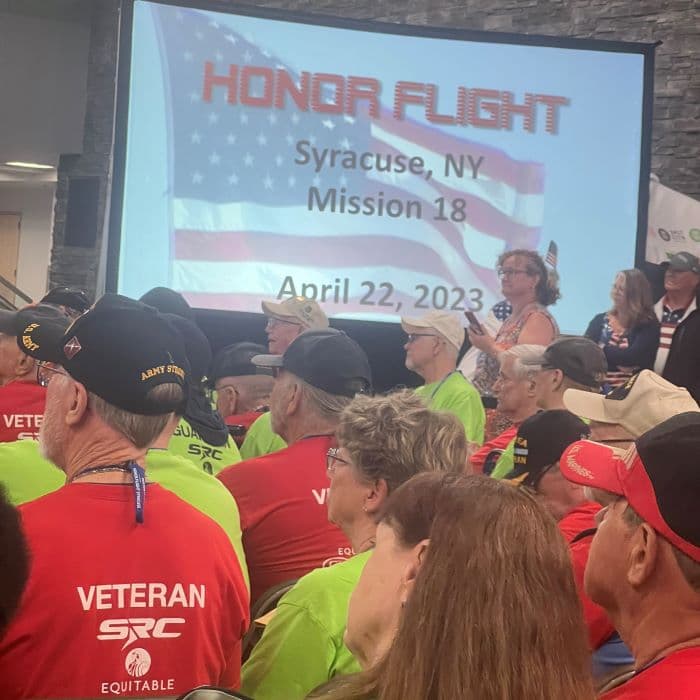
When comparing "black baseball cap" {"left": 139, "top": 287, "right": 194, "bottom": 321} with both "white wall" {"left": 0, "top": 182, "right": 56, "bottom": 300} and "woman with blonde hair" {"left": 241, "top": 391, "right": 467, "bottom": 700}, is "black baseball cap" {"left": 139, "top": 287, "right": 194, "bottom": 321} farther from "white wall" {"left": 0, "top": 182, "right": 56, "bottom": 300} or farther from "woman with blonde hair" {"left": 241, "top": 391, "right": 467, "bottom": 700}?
"white wall" {"left": 0, "top": 182, "right": 56, "bottom": 300}

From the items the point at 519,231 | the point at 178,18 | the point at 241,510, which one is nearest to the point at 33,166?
the point at 178,18

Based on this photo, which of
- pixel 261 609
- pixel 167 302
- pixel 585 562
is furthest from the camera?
pixel 167 302

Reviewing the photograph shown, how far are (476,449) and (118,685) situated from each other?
88.2 inches

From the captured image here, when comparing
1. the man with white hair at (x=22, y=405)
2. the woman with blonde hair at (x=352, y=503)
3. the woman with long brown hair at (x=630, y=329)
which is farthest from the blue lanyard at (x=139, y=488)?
the woman with long brown hair at (x=630, y=329)

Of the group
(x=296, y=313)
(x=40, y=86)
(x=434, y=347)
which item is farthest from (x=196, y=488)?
(x=40, y=86)

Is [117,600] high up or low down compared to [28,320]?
down

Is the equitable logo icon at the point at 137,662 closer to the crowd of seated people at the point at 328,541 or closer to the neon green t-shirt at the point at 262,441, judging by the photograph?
the crowd of seated people at the point at 328,541

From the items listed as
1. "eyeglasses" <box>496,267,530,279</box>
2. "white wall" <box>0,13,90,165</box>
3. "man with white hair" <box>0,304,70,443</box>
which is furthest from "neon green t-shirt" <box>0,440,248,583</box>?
"white wall" <box>0,13,90,165</box>

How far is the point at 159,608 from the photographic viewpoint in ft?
4.93

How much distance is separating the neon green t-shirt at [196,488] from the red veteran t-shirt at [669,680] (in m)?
0.92

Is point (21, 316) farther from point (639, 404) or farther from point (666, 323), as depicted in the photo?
point (666, 323)

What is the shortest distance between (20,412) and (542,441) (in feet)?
4.51

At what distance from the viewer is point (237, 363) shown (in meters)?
4.20

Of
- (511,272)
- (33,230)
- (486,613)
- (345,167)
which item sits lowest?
(486,613)
